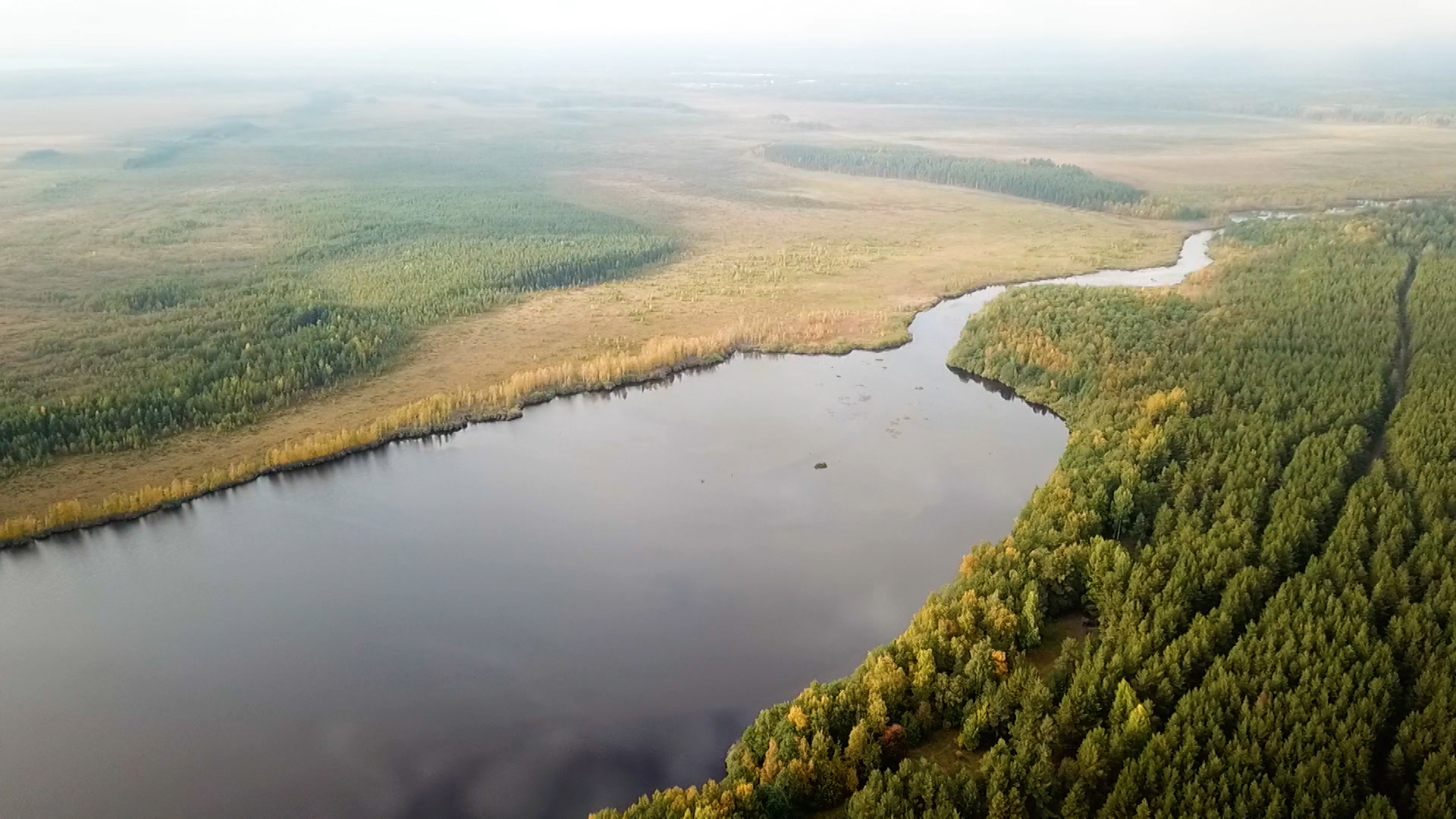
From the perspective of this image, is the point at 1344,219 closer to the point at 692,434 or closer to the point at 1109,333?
the point at 1109,333

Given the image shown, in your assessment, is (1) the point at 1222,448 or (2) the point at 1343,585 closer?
(2) the point at 1343,585

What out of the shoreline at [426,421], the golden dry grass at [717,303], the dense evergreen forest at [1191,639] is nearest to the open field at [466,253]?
the golden dry grass at [717,303]

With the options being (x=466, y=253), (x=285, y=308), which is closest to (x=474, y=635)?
(x=285, y=308)

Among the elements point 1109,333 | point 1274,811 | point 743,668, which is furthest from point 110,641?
point 1109,333

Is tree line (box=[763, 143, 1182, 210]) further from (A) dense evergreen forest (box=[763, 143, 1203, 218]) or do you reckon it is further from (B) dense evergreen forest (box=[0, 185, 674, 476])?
(B) dense evergreen forest (box=[0, 185, 674, 476])

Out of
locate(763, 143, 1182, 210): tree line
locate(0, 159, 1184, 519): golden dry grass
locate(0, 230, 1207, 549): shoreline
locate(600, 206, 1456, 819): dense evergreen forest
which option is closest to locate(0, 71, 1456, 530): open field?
locate(0, 159, 1184, 519): golden dry grass

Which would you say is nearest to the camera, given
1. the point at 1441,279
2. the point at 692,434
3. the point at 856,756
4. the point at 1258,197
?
the point at 856,756

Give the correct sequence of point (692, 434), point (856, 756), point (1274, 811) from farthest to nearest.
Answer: point (692, 434), point (856, 756), point (1274, 811)
